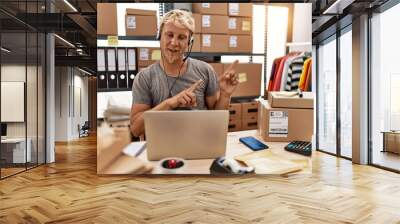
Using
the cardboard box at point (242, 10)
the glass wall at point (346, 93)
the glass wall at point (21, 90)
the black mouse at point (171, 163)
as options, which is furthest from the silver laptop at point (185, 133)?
the glass wall at point (346, 93)

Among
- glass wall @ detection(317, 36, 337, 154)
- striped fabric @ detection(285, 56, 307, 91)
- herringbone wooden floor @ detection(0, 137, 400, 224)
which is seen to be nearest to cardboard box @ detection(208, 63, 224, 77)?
striped fabric @ detection(285, 56, 307, 91)

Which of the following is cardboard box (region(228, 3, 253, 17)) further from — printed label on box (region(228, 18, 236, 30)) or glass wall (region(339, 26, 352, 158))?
glass wall (region(339, 26, 352, 158))

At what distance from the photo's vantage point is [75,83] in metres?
14.1

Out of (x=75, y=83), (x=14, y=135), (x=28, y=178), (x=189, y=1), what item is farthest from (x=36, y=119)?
(x=75, y=83)

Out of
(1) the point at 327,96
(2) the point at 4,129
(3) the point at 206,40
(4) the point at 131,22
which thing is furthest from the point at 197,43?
(1) the point at 327,96

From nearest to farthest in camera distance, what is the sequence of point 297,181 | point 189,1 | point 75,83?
point 189,1 → point 297,181 → point 75,83

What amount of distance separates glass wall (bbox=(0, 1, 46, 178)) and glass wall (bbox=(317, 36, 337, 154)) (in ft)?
18.6

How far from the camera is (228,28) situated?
378cm

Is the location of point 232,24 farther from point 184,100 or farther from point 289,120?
point 289,120

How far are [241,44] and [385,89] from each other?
3377 mm

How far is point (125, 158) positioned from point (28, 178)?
2302 mm

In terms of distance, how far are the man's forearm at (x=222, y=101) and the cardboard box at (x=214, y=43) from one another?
457 millimetres

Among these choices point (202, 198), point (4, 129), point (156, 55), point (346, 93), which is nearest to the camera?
point (156, 55)

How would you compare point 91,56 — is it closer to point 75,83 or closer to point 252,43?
point 75,83
